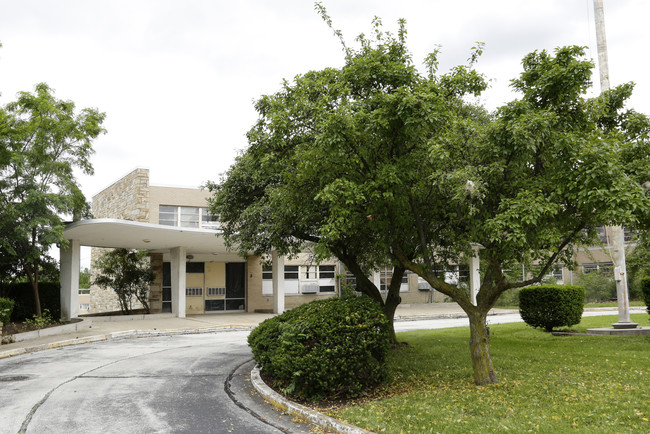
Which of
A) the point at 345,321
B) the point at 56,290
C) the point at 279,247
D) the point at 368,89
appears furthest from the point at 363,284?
the point at 56,290

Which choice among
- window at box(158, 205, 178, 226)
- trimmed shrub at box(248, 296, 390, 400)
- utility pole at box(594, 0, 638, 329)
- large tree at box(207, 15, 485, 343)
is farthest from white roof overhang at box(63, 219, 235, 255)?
utility pole at box(594, 0, 638, 329)

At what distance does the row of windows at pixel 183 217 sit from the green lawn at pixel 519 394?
1950 centimetres

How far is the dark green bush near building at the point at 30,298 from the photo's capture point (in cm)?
2070

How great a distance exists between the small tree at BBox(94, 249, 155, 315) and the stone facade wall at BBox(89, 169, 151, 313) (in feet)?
5.56

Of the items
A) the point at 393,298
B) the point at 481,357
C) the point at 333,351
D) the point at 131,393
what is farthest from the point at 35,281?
the point at 481,357

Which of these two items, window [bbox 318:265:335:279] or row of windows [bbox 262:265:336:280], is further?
window [bbox 318:265:335:279]

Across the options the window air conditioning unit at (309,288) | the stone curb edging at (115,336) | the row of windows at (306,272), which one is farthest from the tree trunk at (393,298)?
the window air conditioning unit at (309,288)

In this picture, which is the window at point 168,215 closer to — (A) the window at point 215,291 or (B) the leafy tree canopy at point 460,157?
(A) the window at point 215,291

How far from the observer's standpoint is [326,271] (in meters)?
35.5

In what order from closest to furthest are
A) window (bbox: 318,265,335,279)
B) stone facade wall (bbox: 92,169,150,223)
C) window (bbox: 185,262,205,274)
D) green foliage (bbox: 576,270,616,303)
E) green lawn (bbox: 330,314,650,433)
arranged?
green lawn (bbox: 330,314,650,433) → stone facade wall (bbox: 92,169,150,223) → window (bbox: 185,262,205,274) → window (bbox: 318,265,335,279) → green foliage (bbox: 576,270,616,303)

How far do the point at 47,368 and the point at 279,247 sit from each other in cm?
584

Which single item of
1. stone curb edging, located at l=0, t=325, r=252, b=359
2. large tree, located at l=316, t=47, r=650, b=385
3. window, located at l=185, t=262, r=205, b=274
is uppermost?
large tree, located at l=316, t=47, r=650, b=385

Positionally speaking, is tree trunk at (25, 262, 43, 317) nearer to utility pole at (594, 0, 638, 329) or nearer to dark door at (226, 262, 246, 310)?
dark door at (226, 262, 246, 310)

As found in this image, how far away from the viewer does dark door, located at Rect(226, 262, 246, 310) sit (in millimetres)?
31641
